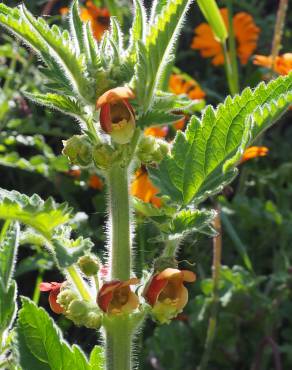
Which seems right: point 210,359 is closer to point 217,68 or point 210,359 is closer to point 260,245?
point 260,245

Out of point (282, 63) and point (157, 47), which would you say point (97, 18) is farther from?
point (157, 47)

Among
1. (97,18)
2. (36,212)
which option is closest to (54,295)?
(36,212)

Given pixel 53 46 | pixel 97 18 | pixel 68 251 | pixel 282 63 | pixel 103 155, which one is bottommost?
pixel 68 251

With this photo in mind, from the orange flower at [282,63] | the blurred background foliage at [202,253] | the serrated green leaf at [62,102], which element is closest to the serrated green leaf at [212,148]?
the serrated green leaf at [62,102]

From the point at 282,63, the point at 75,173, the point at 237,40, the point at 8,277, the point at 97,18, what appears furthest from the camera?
the point at 237,40

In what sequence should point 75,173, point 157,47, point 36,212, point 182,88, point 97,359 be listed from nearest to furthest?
point 36,212 → point 157,47 → point 97,359 → point 75,173 → point 182,88

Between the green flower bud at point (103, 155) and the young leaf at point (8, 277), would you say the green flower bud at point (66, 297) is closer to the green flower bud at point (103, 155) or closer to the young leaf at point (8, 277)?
the young leaf at point (8, 277)

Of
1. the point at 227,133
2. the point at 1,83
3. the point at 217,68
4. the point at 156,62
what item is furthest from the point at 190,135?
the point at 217,68
